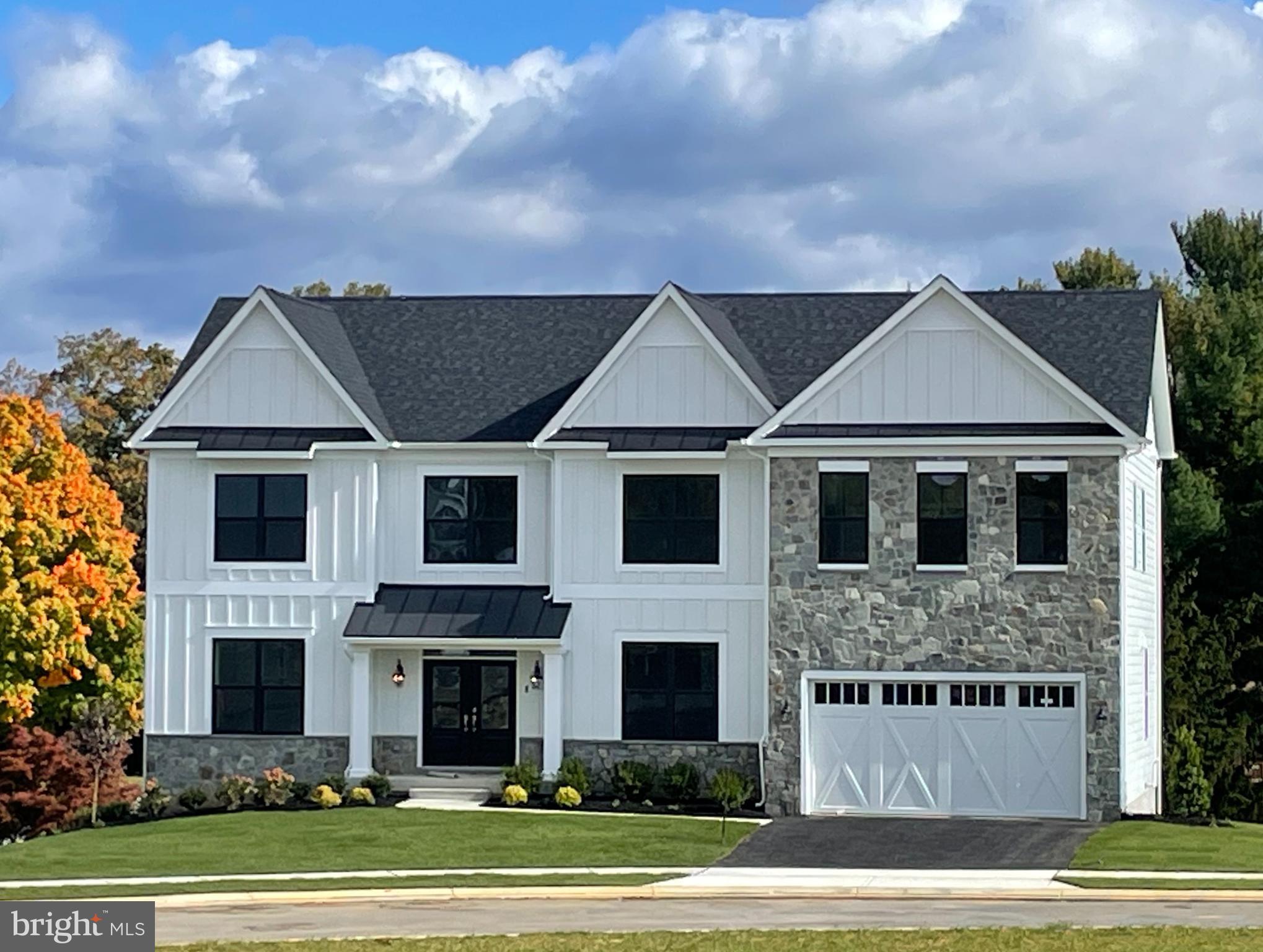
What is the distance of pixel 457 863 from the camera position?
98.9 ft

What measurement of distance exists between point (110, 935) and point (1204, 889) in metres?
13.8

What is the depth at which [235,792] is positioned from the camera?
3653 cm

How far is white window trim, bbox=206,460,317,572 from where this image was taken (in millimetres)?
Result: 37938

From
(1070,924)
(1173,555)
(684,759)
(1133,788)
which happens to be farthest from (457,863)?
(1173,555)

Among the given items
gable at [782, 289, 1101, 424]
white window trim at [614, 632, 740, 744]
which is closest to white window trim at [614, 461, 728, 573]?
white window trim at [614, 632, 740, 744]

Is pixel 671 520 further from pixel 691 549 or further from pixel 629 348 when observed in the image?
pixel 629 348

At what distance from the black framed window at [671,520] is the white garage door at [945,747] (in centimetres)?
327

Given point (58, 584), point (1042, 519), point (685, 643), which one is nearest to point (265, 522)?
point (58, 584)

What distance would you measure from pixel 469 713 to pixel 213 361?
25.2 feet

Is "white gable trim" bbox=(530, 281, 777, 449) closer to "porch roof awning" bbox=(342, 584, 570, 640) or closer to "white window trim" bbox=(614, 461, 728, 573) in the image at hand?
"white window trim" bbox=(614, 461, 728, 573)

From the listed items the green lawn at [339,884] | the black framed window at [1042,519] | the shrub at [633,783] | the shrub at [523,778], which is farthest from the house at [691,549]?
the green lawn at [339,884]

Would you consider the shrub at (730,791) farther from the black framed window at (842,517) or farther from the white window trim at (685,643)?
the black framed window at (842,517)

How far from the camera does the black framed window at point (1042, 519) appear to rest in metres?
34.8

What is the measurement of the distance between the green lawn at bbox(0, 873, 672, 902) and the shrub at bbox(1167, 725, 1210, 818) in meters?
16.6
